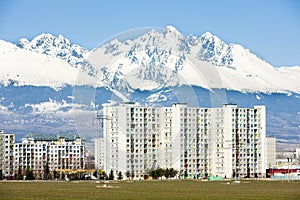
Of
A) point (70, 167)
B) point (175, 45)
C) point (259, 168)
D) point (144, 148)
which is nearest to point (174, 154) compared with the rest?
point (144, 148)

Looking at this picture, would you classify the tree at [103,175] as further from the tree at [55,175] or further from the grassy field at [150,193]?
the grassy field at [150,193]

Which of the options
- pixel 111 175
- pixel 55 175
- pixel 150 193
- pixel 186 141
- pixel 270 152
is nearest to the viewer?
pixel 150 193

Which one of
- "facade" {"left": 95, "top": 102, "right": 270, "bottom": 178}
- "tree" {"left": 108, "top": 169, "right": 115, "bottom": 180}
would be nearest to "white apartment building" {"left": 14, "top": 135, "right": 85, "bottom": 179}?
"facade" {"left": 95, "top": 102, "right": 270, "bottom": 178}

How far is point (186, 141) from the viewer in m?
87.9

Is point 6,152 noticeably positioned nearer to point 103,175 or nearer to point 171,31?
point 103,175

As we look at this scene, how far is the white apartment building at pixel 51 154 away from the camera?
10356cm

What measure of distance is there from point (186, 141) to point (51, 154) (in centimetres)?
2378

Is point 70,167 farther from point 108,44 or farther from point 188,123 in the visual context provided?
point 108,44

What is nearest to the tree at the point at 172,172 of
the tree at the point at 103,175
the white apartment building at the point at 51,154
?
the tree at the point at 103,175

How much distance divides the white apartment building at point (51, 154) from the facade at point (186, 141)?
15032mm

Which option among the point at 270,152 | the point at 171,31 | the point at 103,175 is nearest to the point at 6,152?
the point at 103,175

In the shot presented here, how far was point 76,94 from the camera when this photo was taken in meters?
41.7

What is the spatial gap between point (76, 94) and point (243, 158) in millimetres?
50296

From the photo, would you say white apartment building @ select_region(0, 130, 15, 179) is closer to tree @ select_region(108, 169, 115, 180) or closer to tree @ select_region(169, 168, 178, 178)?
tree @ select_region(108, 169, 115, 180)
